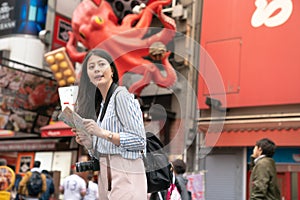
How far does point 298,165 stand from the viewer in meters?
8.89

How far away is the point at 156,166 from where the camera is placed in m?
2.88

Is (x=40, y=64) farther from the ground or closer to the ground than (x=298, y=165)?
farther from the ground

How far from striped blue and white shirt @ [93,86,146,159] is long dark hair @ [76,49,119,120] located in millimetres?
160

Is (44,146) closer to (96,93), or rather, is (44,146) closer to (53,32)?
(53,32)

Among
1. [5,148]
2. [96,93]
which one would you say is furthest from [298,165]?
[5,148]

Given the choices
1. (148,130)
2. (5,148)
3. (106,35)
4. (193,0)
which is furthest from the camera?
(5,148)

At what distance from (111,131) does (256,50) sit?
759cm

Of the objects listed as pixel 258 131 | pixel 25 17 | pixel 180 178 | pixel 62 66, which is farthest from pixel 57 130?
pixel 180 178

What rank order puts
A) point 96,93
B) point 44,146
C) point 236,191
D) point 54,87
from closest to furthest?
point 96,93 < point 236,191 < point 54,87 < point 44,146

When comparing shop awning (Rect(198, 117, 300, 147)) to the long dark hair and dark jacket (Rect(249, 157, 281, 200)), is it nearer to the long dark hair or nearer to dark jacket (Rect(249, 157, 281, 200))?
dark jacket (Rect(249, 157, 281, 200))

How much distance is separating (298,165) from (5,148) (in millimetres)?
10758

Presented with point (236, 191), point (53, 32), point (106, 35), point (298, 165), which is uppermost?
point (53, 32)

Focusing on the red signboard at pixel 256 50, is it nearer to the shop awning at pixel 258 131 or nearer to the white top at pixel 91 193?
the shop awning at pixel 258 131

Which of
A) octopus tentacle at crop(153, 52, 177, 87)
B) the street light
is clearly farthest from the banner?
the street light
